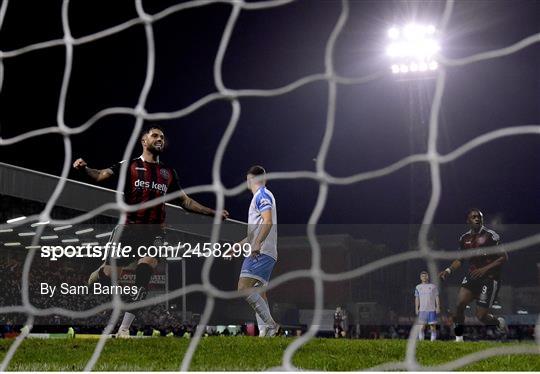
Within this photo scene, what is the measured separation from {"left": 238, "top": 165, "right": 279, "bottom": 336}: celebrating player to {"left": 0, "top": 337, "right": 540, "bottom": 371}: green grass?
0.23 metres

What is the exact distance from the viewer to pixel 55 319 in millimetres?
11500

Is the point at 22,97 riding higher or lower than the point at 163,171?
higher

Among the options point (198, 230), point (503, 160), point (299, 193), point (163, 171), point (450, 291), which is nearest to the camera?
point (163, 171)

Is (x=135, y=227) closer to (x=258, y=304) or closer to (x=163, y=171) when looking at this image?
(x=163, y=171)

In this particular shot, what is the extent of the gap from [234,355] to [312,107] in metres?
11.7

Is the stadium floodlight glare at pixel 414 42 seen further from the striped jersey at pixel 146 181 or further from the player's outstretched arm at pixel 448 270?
the striped jersey at pixel 146 181

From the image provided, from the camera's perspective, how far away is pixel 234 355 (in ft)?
10.4

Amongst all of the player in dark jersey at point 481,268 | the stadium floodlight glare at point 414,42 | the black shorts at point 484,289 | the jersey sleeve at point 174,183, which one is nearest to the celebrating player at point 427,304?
the player in dark jersey at point 481,268

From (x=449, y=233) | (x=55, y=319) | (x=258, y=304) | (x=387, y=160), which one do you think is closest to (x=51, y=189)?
(x=55, y=319)

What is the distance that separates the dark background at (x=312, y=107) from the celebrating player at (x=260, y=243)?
6.09m

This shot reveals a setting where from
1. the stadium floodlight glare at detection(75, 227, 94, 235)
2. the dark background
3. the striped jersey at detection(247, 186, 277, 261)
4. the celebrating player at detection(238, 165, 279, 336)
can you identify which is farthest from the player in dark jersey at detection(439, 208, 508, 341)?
the stadium floodlight glare at detection(75, 227, 94, 235)

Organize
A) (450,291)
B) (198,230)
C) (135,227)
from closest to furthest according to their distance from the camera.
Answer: (135,227) → (450,291) → (198,230)

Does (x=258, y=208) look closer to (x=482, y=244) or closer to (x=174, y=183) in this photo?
(x=174, y=183)

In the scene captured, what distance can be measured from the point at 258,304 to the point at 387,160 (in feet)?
39.0
